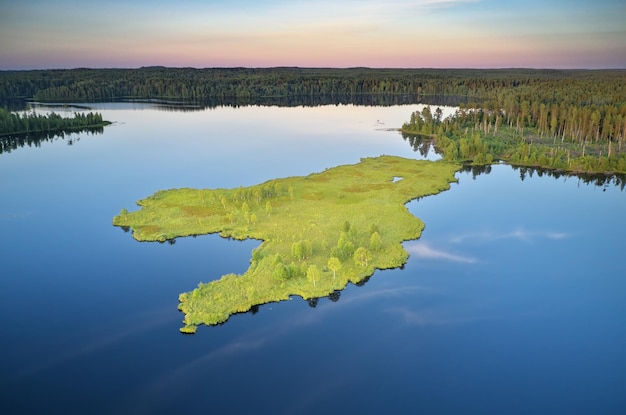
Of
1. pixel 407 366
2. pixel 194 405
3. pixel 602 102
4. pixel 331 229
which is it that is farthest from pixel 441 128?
pixel 194 405

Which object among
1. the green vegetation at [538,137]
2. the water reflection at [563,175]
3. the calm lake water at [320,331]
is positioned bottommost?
the calm lake water at [320,331]

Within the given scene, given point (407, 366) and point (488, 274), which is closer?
point (407, 366)

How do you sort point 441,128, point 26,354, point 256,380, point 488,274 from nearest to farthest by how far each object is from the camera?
point 256,380, point 26,354, point 488,274, point 441,128

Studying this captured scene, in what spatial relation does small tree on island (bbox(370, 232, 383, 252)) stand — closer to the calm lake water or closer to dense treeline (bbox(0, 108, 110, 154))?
the calm lake water

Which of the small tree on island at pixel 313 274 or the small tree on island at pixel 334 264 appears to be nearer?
the small tree on island at pixel 313 274

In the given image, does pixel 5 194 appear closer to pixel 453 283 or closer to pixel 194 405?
pixel 194 405

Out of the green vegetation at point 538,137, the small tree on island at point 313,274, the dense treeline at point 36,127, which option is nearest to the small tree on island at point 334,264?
the small tree on island at point 313,274

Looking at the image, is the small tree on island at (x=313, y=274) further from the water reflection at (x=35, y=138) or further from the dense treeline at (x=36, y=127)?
the dense treeline at (x=36, y=127)

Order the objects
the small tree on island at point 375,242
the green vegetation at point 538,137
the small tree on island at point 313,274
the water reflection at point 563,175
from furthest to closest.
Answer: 1. the green vegetation at point 538,137
2. the water reflection at point 563,175
3. the small tree on island at point 375,242
4. the small tree on island at point 313,274
